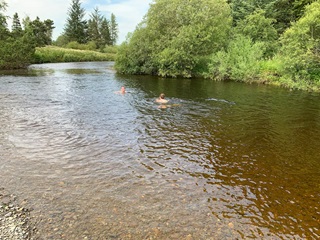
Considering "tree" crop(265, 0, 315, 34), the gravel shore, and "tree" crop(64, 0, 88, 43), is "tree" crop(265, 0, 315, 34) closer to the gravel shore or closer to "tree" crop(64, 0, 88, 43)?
the gravel shore

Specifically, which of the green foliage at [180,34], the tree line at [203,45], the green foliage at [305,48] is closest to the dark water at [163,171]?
the green foliage at [305,48]

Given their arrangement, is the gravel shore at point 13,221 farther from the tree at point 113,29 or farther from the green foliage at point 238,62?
the tree at point 113,29

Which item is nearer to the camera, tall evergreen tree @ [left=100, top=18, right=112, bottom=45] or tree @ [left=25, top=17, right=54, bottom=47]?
tree @ [left=25, top=17, right=54, bottom=47]

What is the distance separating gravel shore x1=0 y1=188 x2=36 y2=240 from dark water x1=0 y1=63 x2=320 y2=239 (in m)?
0.25

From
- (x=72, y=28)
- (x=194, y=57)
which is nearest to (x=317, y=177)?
(x=194, y=57)

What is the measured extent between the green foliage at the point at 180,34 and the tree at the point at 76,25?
254 feet

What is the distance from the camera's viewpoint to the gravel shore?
17.8 feet

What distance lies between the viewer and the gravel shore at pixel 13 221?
544cm

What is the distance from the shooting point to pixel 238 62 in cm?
3428

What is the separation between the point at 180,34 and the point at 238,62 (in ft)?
29.0

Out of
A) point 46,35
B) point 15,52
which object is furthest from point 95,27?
point 15,52

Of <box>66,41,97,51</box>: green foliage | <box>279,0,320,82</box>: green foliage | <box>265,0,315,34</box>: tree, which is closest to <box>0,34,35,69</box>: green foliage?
<box>279,0,320,82</box>: green foliage

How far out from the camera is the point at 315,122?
1550 cm

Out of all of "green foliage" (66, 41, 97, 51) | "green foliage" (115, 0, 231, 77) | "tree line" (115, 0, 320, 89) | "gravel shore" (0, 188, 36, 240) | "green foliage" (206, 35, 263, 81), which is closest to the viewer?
"gravel shore" (0, 188, 36, 240)
